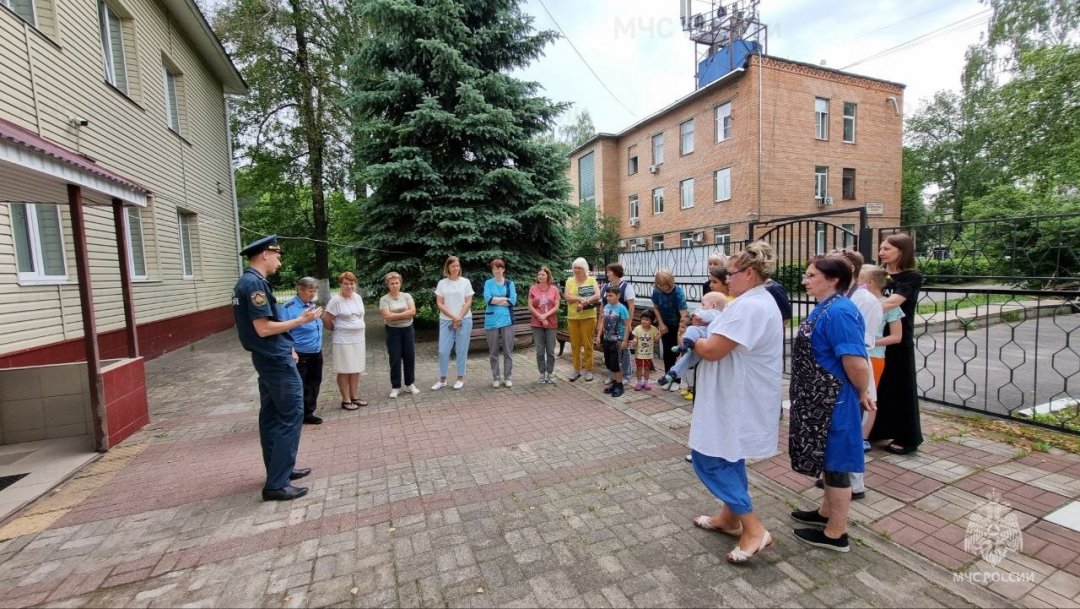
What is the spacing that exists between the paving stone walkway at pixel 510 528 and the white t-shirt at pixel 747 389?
0.69 meters

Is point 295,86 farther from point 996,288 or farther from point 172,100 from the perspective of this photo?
point 996,288

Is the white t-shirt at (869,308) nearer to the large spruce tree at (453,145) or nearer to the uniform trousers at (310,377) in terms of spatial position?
the uniform trousers at (310,377)

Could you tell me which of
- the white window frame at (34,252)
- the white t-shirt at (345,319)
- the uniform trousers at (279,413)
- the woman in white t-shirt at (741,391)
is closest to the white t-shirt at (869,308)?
the woman in white t-shirt at (741,391)

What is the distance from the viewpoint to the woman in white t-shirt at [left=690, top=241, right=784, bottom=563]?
2.42 metres

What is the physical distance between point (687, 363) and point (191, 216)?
13.6 metres

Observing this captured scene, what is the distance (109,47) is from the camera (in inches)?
351

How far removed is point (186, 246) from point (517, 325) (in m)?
9.06

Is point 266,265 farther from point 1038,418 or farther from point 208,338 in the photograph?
point 208,338

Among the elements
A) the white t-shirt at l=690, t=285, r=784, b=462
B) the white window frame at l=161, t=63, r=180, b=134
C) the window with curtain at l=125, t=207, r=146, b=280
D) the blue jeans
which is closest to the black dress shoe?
the white t-shirt at l=690, t=285, r=784, b=462

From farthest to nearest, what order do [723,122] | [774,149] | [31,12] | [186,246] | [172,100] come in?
[723,122], [774,149], [186,246], [172,100], [31,12]

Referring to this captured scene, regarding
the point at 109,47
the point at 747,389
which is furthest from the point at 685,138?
the point at 747,389

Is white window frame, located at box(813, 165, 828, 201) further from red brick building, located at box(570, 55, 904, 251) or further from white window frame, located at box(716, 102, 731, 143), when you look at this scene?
white window frame, located at box(716, 102, 731, 143)

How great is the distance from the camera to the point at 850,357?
2.42 metres

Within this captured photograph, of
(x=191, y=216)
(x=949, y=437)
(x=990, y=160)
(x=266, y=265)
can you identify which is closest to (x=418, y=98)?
(x=191, y=216)
